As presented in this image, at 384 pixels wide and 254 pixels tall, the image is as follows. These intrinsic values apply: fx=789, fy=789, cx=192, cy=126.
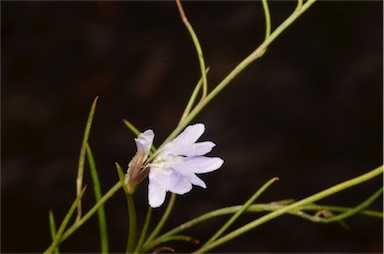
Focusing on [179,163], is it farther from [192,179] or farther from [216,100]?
[216,100]

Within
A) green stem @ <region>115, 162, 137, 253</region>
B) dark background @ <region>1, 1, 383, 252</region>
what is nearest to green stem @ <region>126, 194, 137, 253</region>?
green stem @ <region>115, 162, 137, 253</region>

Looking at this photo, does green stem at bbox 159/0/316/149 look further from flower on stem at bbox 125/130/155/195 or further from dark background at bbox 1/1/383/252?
dark background at bbox 1/1/383/252

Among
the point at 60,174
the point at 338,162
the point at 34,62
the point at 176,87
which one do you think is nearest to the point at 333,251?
the point at 338,162

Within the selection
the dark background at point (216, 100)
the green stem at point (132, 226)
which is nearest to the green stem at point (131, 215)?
the green stem at point (132, 226)

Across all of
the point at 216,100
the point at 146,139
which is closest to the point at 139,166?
the point at 146,139

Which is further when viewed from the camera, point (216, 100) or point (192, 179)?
point (216, 100)
